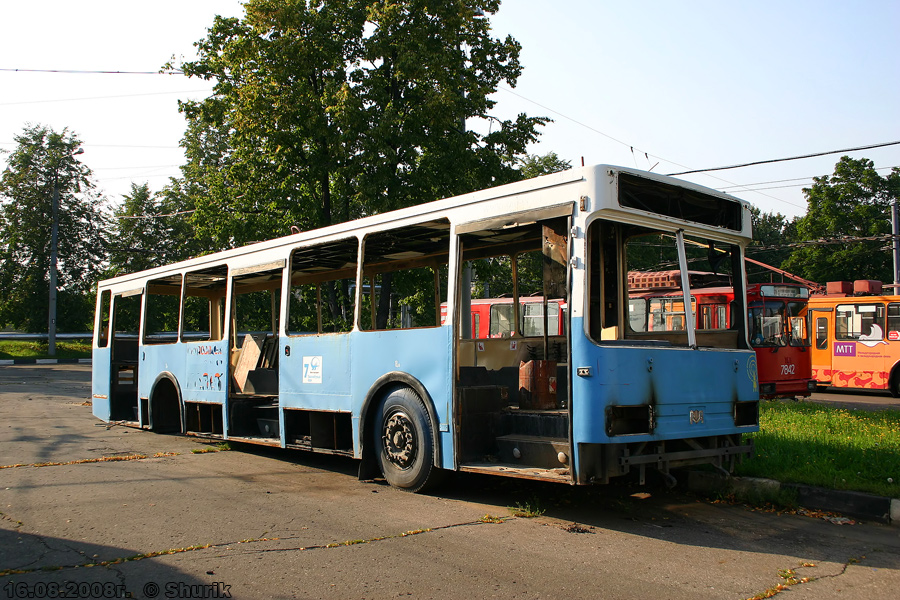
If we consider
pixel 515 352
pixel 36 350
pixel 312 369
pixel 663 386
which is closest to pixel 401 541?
pixel 663 386

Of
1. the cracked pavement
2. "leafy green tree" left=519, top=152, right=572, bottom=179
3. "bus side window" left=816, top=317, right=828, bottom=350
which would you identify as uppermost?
"leafy green tree" left=519, top=152, right=572, bottom=179

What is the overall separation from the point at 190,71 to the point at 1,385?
448 inches

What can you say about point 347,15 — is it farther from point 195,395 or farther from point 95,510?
point 95,510

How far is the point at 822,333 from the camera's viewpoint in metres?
23.0

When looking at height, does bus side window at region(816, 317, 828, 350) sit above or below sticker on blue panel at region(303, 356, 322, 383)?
above

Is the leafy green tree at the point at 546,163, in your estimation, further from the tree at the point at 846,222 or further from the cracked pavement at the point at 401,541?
the cracked pavement at the point at 401,541

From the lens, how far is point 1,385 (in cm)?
2352

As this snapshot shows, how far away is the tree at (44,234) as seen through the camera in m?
47.8

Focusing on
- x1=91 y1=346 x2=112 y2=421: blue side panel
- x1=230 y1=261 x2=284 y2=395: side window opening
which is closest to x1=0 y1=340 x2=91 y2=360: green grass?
x1=91 y1=346 x2=112 y2=421: blue side panel

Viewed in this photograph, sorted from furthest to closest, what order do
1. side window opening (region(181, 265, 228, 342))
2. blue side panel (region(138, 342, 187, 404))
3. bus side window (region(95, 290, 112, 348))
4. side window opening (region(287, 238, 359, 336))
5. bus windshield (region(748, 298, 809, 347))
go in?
1. bus windshield (region(748, 298, 809, 347))
2. bus side window (region(95, 290, 112, 348))
3. blue side panel (region(138, 342, 187, 404))
4. side window opening (region(181, 265, 228, 342))
5. side window opening (region(287, 238, 359, 336))

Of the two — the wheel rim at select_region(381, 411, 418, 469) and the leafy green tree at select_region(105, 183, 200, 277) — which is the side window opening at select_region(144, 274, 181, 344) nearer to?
the wheel rim at select_region(381, 411, 418, 469)

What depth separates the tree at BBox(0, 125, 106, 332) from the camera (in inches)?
1880

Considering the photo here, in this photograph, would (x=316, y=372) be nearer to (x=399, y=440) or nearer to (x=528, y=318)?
(x=399, y=440)

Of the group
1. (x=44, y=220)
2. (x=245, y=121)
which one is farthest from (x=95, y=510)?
(x=44, y=220)
